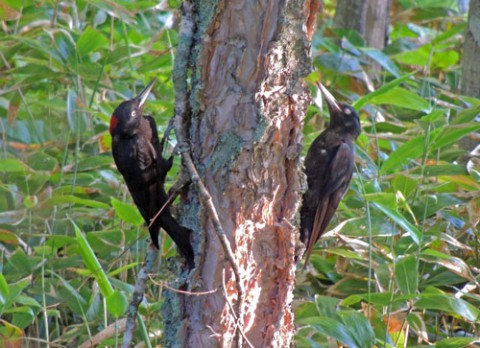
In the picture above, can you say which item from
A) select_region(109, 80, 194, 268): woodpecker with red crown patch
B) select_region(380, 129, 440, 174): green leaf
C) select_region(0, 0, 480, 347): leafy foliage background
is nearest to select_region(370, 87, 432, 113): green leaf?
select_region(0, 0, 480, 347): leafy foliage background

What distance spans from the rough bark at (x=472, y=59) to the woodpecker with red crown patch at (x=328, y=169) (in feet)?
3.08

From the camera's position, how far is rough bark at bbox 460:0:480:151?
462 centimetres

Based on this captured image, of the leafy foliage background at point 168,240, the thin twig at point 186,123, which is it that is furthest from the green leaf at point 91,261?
the thin twig at point 186,123

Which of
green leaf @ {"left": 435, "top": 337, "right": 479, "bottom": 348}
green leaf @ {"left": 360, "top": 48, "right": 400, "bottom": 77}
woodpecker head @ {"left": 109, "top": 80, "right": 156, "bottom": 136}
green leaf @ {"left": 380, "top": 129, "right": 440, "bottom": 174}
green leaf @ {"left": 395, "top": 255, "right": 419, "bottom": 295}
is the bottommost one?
green leaf @ {"left": 435, "top": 337, "right": 479, "bottom": 348}

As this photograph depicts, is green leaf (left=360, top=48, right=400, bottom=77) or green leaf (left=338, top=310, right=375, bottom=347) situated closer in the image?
green leaf (left=338, top=310, right=375, bottom=347)

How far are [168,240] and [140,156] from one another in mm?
383

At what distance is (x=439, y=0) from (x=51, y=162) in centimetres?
420

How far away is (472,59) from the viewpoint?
467cm

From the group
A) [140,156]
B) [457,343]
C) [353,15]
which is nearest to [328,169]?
[140,156]

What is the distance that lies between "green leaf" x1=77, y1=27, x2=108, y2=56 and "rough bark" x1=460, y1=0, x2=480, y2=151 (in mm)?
1979

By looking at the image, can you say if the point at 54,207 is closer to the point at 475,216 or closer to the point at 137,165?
the point at 137,165

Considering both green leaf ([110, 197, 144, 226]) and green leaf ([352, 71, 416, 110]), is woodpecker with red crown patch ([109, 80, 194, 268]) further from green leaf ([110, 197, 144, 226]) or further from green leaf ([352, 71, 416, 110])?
green leaf ([352, 71, 416, 110])

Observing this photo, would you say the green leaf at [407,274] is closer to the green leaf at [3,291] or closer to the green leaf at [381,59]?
the green leaf at [3,291]

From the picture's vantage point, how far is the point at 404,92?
3789 millimetres
